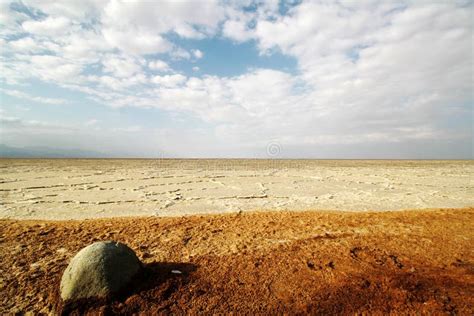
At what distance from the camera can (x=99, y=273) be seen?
290cm

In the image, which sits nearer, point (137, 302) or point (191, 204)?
point (137, 302)

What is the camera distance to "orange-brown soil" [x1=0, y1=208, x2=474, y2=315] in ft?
9.04

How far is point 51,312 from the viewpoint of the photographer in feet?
8.91

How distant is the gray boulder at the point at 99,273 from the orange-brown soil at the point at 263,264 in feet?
0.36

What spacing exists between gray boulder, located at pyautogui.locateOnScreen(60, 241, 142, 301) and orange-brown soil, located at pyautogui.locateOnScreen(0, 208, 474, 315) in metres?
0.11

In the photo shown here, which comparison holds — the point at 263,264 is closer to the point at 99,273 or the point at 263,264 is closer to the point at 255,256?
the point at 255,256

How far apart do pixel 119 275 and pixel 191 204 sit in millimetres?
A: 4709

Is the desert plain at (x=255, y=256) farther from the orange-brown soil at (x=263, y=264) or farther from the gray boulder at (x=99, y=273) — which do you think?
the gray boulder at (x=99, y=273)

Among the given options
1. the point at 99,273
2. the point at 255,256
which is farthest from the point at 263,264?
the point at 99,273

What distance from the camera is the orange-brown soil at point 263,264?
9.04 ft

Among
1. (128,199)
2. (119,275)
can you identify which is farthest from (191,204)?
(119,275)

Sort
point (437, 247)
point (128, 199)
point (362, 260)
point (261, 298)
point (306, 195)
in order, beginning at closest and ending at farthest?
point (261, 298) < point (362, 260) < point (437, 247) < point (128, 199) < point (306, 195)

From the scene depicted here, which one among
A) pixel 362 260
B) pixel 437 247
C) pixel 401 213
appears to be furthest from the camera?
pixel 401 213

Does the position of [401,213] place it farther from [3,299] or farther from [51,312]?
A: [3,299]
